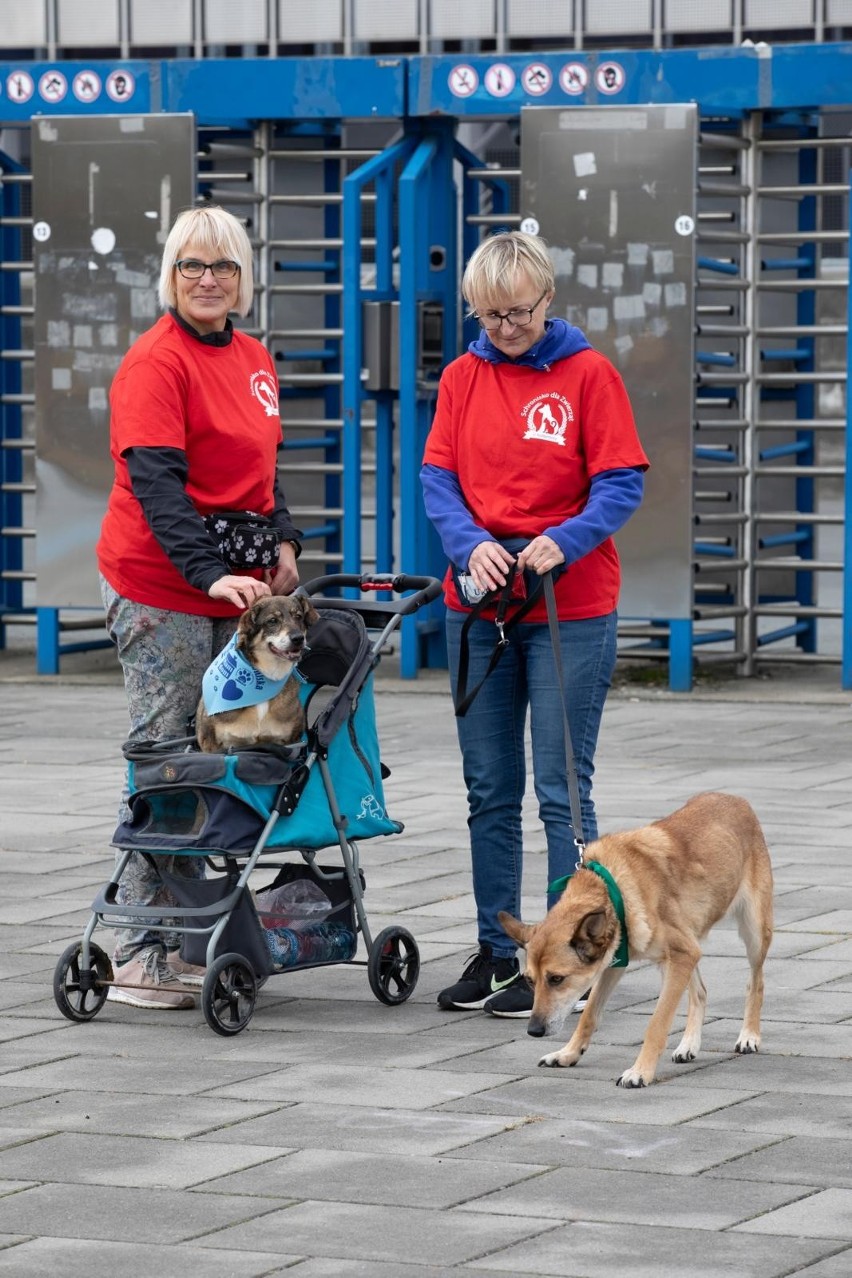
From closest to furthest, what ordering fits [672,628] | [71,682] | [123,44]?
1. [672,628]
2. [71,682]
3. [123,44]

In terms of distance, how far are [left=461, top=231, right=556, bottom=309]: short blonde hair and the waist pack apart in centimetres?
83

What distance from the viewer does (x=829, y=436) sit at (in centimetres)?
3562

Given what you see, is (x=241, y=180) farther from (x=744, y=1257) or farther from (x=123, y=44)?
(x=744, y=1257)

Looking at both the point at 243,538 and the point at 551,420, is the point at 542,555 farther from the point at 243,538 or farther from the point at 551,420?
the point at 243,538

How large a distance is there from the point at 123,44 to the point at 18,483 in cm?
268

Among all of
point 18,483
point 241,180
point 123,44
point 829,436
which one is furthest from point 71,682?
point 829,436

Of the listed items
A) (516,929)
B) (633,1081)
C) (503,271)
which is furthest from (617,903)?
(503,271)

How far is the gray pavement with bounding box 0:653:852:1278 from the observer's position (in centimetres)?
433

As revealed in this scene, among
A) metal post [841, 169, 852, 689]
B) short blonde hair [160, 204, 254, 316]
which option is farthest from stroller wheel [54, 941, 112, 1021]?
metal post [841, 169, 852, 689]

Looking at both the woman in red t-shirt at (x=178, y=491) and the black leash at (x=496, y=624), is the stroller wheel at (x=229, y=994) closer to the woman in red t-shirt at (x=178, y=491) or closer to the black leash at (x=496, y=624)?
the woman in red t-shirt at (x=178, y=491)

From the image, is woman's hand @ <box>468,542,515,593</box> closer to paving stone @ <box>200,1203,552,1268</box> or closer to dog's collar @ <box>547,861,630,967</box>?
dog's collar @ <box>547,861,630,967</box>

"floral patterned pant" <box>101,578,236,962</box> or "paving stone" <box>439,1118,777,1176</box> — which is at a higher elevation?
"floral patterned pant" <box>101,578,236,962</box>

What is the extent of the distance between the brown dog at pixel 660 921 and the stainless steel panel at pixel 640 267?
634 centimetres

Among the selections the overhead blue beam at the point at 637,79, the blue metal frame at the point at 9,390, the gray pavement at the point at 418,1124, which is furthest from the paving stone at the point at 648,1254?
the blue metal frame at the point at 9,390
